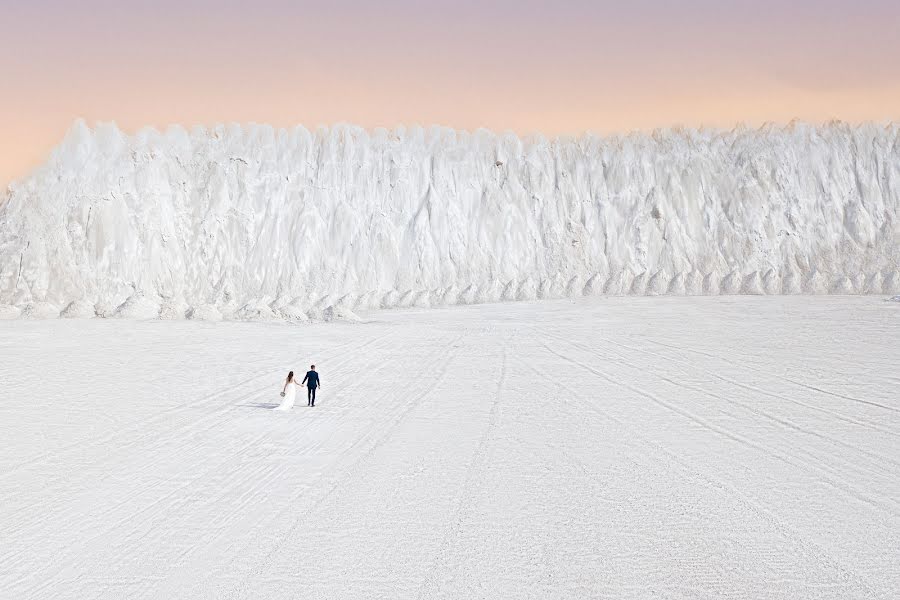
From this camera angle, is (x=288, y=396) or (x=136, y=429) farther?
(x=288, y=396)

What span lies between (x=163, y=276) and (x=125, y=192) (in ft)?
28.5

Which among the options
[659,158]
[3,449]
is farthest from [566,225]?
[3,449]

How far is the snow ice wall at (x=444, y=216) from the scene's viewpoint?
5469 centimetres

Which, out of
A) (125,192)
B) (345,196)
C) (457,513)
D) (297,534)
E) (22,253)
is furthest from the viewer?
(345,196)

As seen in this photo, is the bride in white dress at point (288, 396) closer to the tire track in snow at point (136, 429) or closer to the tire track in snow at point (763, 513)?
the tire track in snow at point (136, 429)

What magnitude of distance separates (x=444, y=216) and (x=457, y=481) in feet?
174

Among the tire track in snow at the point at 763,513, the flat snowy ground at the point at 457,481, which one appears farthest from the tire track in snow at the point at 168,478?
the tire track in snow at the point at 763,513

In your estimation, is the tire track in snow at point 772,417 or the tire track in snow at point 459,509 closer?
the tire track in snow at point 459,509

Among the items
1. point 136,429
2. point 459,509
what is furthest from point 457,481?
point 136,429

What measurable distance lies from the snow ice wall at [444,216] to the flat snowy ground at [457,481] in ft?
121

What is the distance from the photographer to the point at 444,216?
199 ft

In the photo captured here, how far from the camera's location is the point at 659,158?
66.1 m

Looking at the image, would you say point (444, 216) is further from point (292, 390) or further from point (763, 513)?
point (763, 513)

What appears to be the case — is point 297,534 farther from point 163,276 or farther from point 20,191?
point 20,191
